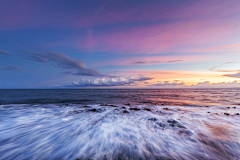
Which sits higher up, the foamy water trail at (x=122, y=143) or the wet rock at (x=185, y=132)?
the foamy water trail at (x=122, y=143)

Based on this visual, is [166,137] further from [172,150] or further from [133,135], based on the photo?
[133,135]

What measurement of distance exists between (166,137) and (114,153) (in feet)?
9.56

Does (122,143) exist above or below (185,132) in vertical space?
above

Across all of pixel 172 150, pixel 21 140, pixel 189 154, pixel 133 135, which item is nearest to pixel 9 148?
pixel 21 140

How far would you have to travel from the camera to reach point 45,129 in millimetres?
6762

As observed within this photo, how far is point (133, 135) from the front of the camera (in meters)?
5.73

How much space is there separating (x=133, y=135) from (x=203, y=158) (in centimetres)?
295

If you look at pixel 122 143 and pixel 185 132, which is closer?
pixel 122 143

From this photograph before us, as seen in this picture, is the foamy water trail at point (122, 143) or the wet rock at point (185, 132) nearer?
the foamy water trail at point (122, 143)

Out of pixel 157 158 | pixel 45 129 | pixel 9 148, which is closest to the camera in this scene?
pixel 157 158

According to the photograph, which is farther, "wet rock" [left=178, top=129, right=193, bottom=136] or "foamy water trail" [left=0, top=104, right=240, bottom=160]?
"wet rock" [left=178, top=129, right=193, bottom=136]

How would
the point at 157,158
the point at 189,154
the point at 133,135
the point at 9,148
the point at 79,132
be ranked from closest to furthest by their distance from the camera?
the point at 157,158
the point at 189,154
the point at 9,148
the point at 133,135
the point at 79,132

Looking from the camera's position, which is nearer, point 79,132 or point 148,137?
point 148,137

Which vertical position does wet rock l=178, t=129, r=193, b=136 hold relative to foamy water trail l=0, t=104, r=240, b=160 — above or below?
below
